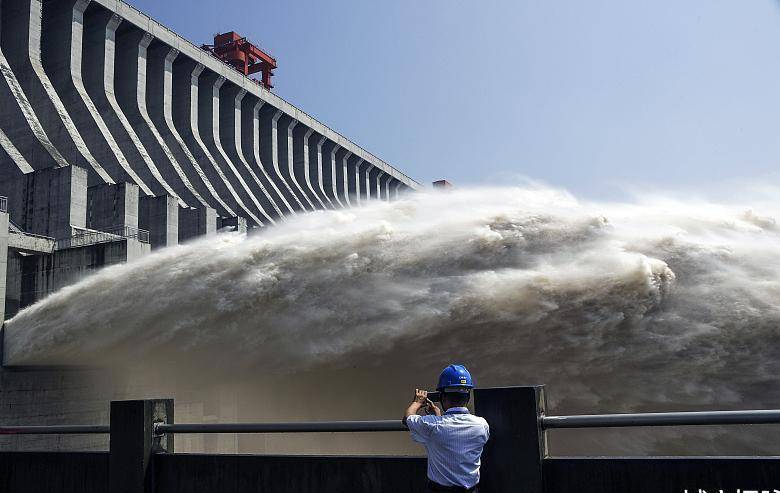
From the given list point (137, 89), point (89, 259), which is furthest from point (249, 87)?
point (89, 259)

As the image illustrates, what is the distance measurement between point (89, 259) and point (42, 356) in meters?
4.13

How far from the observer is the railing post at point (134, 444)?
826cm

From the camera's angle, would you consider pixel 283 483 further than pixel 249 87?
No

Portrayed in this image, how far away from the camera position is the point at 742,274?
447 inches

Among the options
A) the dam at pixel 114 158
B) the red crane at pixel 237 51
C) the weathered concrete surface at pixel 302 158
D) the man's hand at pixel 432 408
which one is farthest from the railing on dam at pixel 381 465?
the red crane at pixel 237 51

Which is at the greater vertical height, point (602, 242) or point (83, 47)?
point (83, 47)

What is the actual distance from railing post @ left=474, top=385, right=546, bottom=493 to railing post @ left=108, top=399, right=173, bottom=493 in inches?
172

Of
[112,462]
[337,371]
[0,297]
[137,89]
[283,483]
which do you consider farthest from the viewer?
[137,89]

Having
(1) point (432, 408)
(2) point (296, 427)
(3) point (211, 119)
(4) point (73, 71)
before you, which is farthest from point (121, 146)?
(1) point (432, 408)

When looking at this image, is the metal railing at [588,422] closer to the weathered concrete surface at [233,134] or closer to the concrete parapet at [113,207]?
the concrete parapet at [113,207]

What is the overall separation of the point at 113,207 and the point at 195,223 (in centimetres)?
634

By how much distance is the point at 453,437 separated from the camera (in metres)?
5.12

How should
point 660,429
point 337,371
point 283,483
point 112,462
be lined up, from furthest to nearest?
point 337,371, point 660,429, point 112,462, point 283,483

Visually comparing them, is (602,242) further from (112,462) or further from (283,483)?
(112,462)
